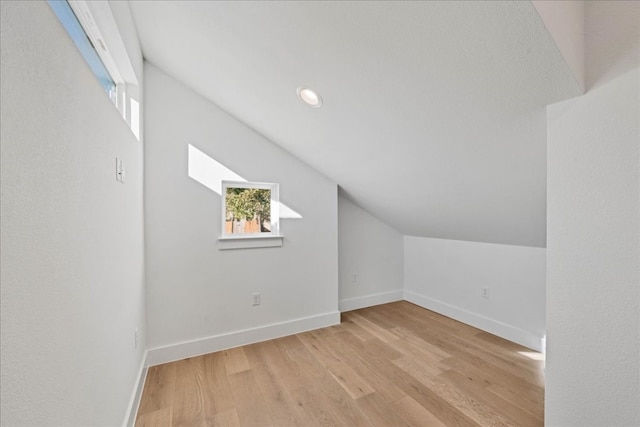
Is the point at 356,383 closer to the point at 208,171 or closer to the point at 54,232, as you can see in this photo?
the point at 54,232

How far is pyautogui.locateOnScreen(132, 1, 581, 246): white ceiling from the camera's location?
3.71ft

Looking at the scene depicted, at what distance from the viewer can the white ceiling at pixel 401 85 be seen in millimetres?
1130

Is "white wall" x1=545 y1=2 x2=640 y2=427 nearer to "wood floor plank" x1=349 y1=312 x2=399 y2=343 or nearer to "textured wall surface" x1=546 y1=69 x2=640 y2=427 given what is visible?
"textured wall surface" x1=546 y1=69 x2=640 y2=427

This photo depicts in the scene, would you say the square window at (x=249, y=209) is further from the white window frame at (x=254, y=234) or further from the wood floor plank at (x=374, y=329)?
the wood floor plank at (x=374, y=329)

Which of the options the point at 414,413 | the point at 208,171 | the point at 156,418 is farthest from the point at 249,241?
the point at 414,413

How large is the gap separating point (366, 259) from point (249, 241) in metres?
1.66

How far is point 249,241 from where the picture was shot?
264 centimetres

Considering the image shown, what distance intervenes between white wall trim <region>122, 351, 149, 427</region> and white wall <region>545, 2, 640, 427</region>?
2.10 metres

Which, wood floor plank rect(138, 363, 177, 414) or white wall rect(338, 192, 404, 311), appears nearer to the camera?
wood floor plank rect(138, 363, 177, 414)

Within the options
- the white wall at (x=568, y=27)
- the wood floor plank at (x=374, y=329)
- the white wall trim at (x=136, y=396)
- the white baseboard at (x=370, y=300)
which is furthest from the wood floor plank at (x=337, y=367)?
the white wall at (x=568, y=27)

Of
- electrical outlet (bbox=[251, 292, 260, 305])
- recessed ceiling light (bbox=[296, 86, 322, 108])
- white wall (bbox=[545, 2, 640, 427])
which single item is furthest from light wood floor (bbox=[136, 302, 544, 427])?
recessed ceiling light (bbox=[296, 86, 322, 108])

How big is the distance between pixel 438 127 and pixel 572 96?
23.5 inches

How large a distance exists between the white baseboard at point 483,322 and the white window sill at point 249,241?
2091 mm

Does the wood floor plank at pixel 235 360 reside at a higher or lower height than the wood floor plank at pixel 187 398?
higher
